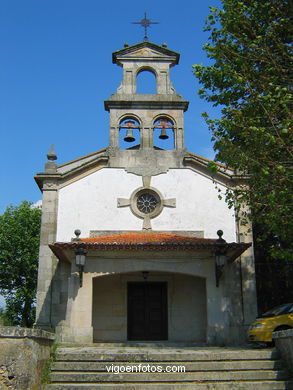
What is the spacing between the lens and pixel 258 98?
11.6 metres

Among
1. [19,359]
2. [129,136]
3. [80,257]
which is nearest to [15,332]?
[19,359]

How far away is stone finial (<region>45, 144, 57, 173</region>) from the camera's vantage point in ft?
59.7

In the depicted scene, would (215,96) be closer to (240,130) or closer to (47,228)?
(240,130)

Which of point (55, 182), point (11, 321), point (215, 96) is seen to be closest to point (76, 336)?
point (55, 182)

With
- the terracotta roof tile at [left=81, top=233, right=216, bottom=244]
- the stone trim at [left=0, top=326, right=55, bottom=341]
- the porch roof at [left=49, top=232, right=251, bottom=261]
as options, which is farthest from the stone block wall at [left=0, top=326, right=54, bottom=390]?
the terracotta roof tile at [left=81, top=233, right=216, bottom=244]

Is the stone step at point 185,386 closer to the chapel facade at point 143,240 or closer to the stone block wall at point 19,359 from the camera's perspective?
the stone block wall at point 19,359

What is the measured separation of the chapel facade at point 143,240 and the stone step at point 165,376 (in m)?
4.70

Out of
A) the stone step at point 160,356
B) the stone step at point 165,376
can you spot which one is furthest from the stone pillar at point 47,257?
the stone step at point 165,376

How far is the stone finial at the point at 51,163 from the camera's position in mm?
18188

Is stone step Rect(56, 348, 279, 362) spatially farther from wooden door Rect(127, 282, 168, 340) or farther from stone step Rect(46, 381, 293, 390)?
wooden door Rect(127, 282, 168, 340)

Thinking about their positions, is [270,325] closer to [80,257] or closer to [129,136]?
[80,257]

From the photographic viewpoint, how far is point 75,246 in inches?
588

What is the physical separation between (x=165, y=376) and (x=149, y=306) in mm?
7064

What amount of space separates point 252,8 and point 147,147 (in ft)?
23.3
